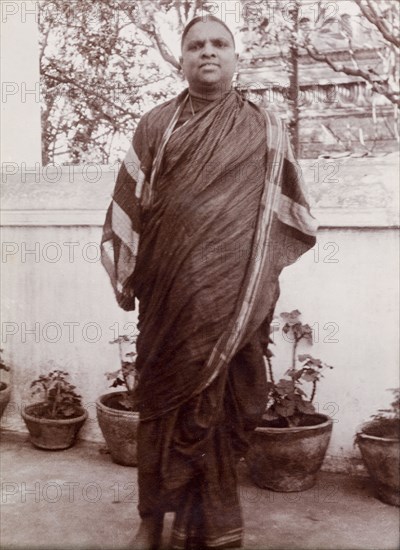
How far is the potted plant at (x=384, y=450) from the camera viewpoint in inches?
127

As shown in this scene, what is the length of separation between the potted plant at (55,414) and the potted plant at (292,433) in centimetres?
117

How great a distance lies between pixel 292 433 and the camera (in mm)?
3354

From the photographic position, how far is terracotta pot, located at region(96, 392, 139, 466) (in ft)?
12.2

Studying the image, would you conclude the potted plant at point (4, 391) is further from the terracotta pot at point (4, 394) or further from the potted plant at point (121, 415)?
the potted plant at point (121, 415)

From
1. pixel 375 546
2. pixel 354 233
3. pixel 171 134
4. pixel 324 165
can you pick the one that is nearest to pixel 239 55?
pixel 324 165

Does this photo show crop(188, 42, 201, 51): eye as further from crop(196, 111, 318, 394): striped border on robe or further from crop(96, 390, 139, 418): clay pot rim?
crop(96, 390, 139, 418): clay pot rim

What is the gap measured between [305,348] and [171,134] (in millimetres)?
1610

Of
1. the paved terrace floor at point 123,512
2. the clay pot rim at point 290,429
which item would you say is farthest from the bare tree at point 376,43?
the paved terrace floor at point 123,512

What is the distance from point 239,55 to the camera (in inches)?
149

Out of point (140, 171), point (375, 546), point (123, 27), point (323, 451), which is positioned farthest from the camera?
point (123, 27)

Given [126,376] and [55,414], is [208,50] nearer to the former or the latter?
[126,376]

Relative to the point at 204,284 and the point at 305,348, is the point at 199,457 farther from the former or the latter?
the point at 305,348

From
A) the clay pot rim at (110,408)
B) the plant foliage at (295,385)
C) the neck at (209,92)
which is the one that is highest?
the neck at (209,92)

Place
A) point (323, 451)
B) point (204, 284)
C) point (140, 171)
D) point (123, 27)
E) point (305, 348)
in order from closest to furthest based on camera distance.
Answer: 1. point (204, 284)
2. point (140, 171)
3. point (323, 451)
4. point (305, 348)
5. point (123, 27)
